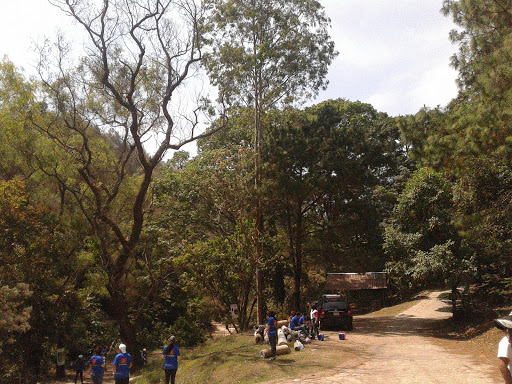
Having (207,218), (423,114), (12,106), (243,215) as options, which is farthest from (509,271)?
(12,106)

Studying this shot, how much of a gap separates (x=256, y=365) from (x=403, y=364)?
3957 mm

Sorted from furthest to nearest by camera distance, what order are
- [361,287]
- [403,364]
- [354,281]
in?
[361,287] < [354,281] < [403,364]

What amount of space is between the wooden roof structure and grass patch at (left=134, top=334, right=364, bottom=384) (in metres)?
19.4

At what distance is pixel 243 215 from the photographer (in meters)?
23.8

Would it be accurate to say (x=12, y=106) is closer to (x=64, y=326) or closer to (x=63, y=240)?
(x=63, y=240)

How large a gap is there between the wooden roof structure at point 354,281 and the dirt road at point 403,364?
47.5 ft

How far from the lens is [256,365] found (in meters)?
12.5

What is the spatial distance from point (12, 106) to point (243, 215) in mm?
12012

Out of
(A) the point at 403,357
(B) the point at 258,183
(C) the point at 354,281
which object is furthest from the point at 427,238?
(C) the point at 354,281

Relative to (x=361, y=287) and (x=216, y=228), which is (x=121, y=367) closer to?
(x=216, y=228)

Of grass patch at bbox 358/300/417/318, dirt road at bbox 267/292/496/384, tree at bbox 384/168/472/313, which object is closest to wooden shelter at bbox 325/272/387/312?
grass patch at bbox 358/300/417/318

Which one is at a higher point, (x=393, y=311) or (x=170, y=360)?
(x=170, y=360)

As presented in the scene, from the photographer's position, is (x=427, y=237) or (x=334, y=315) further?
(x=334, y=315)

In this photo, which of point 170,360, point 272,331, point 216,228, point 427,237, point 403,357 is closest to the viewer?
point 170,360
